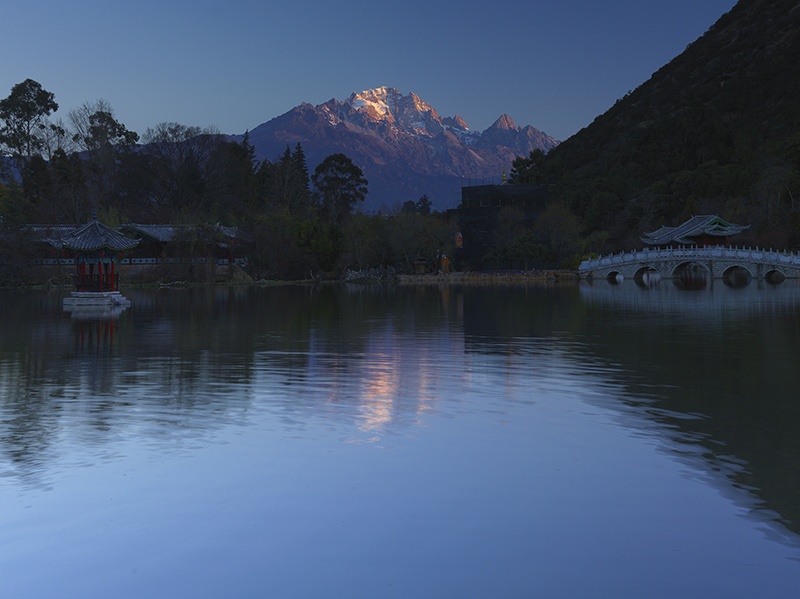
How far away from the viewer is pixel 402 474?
10336mm

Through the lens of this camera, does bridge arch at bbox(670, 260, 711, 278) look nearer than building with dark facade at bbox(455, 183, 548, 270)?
Yes

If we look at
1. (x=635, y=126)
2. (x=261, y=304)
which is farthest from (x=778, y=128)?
(x=261, y=304)

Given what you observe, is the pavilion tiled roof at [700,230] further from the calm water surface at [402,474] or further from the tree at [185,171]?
the calm water surface at [402,474]

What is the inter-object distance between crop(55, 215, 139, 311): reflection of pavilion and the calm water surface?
23975mm

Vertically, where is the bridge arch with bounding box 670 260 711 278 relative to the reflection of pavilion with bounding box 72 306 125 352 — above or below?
above

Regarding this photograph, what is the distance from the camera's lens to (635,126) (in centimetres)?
16775

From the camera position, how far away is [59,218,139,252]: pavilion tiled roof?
46.3 metres

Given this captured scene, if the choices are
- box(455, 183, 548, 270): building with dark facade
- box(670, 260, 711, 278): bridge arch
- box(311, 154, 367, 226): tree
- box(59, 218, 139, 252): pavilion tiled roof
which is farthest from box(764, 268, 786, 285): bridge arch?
box(311, 154, 367, 226): tree

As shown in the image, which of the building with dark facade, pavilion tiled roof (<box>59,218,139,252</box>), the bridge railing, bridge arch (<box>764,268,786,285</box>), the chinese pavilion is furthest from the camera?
the building with dark facade

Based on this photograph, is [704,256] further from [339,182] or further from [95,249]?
[339,182]

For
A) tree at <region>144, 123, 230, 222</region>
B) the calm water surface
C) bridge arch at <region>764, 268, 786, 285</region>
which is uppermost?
tree at <region>144, 123, 230, 222</region>

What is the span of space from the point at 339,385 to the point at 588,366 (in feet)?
20.5

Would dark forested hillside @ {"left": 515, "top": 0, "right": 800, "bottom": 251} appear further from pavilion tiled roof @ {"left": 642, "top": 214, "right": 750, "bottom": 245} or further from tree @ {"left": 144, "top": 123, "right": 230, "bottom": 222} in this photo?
tree @ {"left": 144, "top": 123, "right": 230, "bottom": 222}

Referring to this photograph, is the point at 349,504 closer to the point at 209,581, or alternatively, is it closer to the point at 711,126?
the point at 209,581
